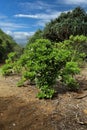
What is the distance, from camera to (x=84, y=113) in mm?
7875

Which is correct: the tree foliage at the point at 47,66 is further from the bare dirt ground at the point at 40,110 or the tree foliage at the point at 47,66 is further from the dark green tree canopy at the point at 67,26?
the dark green tree canopy at the point at 67,26

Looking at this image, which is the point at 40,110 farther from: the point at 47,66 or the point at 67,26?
the point at 67,26

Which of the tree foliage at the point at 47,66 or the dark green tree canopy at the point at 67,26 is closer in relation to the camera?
the tree foliage at the point at 47,66

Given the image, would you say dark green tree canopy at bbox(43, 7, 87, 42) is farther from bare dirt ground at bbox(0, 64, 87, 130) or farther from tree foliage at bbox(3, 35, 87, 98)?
tree foliage at bbox(3, 35, 87, 98)

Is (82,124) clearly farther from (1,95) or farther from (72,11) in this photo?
(72,11)

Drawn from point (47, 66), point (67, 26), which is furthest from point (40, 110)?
point (67, 26)

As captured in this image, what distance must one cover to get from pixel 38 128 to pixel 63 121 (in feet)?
2.43

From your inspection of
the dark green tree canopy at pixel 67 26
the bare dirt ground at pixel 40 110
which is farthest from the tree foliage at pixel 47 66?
the dark green tree canopy at pixel 67 26

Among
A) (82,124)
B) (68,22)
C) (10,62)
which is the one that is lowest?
(82,124)

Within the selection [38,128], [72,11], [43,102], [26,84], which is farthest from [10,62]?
[72,11]

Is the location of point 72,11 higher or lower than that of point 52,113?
higher

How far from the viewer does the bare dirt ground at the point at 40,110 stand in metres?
7.14

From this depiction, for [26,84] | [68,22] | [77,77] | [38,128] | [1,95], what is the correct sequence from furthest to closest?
[68,22] < [77,77] < [26,84] < [1,95] < [38,128]

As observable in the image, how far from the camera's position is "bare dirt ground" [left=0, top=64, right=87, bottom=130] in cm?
714
